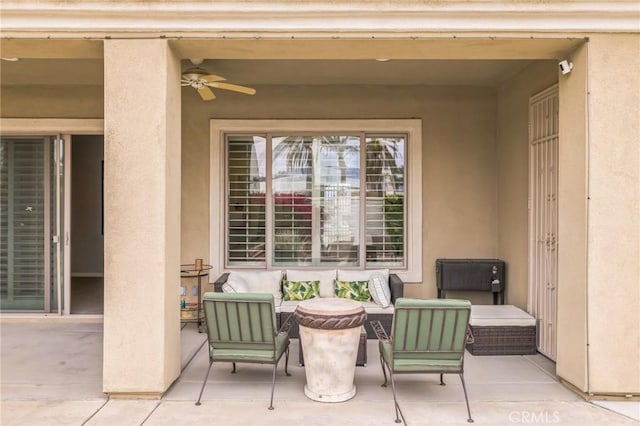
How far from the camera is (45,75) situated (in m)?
5.63

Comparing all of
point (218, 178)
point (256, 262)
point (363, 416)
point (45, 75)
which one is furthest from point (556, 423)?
point (45, 75)

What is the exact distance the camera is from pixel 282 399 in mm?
3590

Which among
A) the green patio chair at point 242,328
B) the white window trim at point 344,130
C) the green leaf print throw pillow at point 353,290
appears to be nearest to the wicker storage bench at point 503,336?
the green leaf print throw pillow at point 353,290

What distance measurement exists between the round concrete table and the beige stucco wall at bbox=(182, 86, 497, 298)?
265cm

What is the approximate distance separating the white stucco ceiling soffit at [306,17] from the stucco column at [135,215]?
0.65ft

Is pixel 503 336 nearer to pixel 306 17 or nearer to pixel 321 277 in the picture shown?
pixel 321 277

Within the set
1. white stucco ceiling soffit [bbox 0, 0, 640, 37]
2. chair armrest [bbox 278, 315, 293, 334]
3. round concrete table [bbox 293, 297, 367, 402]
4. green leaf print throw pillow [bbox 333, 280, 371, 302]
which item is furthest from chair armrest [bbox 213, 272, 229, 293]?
white stucco ceiling soffit [bbox 0, 0, 640, 37]

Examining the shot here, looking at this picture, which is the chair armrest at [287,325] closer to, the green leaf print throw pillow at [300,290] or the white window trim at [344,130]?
the green leaf print throw pillow at [300,290]

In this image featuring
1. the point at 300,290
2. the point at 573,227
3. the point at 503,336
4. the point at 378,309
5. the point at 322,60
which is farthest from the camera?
the point at 300,290

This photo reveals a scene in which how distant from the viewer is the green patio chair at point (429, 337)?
10.8ft

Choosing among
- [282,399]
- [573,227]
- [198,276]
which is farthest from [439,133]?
[282,399]

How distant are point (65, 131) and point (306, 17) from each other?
408 centimetres

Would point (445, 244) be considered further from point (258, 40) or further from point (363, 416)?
point (258, 40)

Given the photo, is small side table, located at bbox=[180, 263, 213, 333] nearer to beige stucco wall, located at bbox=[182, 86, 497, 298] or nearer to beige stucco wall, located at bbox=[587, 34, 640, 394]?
beige stucco wall, located at bbox=[182, 86, 497, 298]
